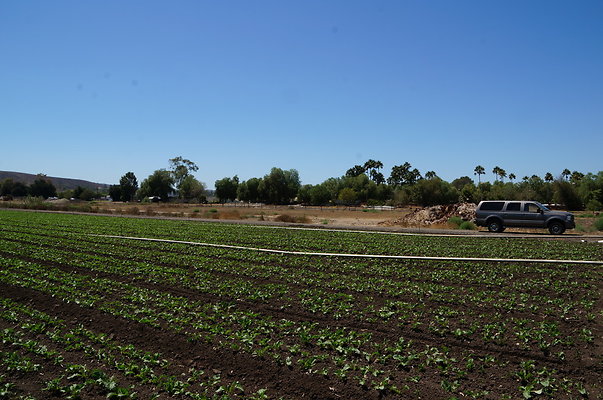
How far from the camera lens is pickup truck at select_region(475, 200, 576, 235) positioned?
28406mm

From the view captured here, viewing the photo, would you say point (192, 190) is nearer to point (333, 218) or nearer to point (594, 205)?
point (333, 218)

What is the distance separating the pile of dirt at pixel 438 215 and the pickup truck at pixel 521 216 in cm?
1138

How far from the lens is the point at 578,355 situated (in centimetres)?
736

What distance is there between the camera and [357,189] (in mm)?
133625

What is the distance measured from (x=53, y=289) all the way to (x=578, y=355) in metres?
12.1

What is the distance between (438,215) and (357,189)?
88017mm

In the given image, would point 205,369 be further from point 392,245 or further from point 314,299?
point 392,245

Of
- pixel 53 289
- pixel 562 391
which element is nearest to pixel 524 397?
pixel 562 391

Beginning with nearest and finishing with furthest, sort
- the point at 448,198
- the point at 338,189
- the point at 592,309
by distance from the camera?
the point at 592,309
the point at 448,198
the point at 338,189

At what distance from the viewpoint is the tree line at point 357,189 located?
3556 inches

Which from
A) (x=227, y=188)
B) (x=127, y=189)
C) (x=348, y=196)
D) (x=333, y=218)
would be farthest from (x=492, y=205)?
(x=127, y=189)

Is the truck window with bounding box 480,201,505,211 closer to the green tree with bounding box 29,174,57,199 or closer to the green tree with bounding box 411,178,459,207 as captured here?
the green tree with bounding box 411,178,459,207

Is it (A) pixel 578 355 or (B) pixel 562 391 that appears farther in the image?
(A) pixel 578 355

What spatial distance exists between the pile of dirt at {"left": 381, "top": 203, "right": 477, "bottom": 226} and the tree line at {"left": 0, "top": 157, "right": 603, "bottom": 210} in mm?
37893
